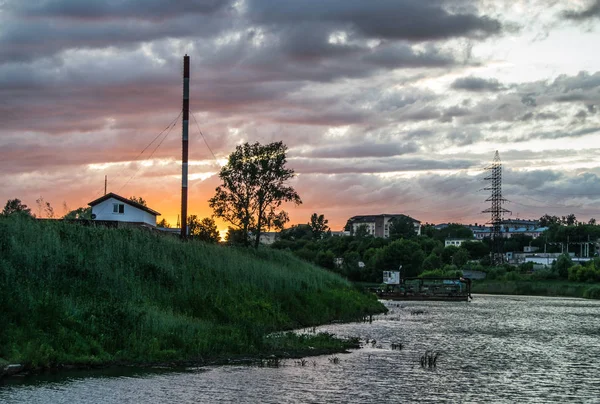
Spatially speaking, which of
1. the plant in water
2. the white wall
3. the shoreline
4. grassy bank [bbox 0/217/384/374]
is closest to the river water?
the plant in water

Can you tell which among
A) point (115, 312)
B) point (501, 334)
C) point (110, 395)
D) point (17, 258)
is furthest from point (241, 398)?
point (501, 334)

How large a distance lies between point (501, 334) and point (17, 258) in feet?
96.3

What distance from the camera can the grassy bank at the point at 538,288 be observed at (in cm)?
12763

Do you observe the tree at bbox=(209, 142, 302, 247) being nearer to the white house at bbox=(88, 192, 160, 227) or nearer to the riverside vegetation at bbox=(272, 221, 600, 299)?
the white house at bbox=(88, 192, 160, 227)

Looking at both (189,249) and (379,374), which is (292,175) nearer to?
(189,249)

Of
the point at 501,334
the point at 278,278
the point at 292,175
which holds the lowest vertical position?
the point at 501,334

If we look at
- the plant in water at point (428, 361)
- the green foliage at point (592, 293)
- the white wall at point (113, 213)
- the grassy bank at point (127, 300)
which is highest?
the white wall at point (113, 213)

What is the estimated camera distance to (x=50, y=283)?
1237 inches

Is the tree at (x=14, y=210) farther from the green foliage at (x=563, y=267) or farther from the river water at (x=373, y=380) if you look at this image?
the green foliage at (x=563, y=267)

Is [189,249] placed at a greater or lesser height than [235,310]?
greater

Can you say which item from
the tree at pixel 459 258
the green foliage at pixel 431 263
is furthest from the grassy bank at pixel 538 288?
the tree at pixel 459 258

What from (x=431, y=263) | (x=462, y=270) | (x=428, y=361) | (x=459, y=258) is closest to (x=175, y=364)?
(x=428, y=361)

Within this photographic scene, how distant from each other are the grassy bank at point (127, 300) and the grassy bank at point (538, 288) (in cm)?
9196

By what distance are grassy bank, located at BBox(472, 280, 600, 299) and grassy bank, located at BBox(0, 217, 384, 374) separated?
9196cm
